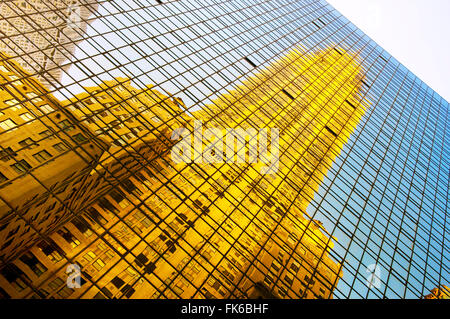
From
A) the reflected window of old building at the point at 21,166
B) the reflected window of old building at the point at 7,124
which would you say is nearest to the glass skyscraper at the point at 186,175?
the reflected window of old building at the point at 21,166

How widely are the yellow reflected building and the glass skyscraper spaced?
92 millimetres

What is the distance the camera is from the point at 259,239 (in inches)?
751

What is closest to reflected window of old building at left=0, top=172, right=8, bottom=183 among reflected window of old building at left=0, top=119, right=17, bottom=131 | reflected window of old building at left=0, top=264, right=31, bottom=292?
reflected window of old building at left=0, top=119, right=17, bottom=131

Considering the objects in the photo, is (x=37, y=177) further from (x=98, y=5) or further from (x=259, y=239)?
(x=98, y=5)

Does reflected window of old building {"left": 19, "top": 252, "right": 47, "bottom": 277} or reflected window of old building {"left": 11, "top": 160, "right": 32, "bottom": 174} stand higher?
reflected window of old building {"left": 11, "top": 160, "right": 32, "bottom": 174}

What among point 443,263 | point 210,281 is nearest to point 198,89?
point 210,281

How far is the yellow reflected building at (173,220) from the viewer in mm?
14898

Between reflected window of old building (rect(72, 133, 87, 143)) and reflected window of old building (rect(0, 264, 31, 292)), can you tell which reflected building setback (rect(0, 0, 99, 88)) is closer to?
reflected window of old building (rect(72, 133, 87, 143))

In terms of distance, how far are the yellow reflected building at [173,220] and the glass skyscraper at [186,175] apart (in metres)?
0.09

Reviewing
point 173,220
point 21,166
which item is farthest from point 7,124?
point 173,220

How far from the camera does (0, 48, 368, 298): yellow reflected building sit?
14.9 metres

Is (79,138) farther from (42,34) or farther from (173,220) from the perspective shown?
(42,34)
